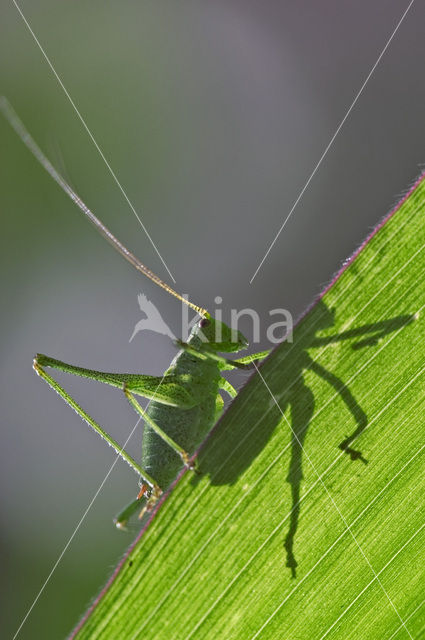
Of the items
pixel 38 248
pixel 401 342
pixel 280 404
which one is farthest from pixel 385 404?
pixel 38 248

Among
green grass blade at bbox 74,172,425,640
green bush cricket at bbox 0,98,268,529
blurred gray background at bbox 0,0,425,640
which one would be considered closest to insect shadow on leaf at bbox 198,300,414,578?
green grass blade at bbox 74,172,425,640

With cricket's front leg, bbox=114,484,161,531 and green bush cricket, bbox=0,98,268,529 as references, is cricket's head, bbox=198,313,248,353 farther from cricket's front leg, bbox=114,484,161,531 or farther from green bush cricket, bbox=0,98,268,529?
cricket's front leg, bbox=114,484,161,531

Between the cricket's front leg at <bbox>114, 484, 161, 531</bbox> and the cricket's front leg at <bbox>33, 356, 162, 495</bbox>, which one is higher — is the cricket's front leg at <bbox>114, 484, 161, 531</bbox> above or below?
below

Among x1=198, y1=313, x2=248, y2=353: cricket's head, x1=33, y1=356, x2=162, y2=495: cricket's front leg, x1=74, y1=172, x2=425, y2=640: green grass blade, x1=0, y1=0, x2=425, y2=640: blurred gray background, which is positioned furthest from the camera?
x1=0, y1=0, x2=425, y2=640: blurred gray background

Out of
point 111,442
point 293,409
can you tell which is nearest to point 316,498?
point 293,409

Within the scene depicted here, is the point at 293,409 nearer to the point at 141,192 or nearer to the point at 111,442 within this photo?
the point at 111,442

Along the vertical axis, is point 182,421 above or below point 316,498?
below
